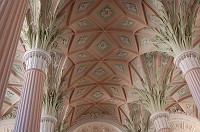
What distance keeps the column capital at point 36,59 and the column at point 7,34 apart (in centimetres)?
405

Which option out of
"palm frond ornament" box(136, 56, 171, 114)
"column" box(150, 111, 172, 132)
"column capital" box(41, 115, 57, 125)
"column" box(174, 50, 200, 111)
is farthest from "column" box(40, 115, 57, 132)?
"column" box(174, 50, 200, 111)

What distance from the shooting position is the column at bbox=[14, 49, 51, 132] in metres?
8.09

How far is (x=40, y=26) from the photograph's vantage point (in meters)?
11.2

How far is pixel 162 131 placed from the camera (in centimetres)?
1405

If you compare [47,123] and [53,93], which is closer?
[47,123]

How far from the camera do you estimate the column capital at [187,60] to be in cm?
1089

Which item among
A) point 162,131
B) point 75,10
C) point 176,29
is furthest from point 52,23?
point 162,131

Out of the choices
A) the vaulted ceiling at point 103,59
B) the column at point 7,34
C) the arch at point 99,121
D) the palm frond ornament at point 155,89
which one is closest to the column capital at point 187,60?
the vaulted ceiling at point 103,59

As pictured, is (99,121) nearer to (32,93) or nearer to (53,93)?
(53,93)

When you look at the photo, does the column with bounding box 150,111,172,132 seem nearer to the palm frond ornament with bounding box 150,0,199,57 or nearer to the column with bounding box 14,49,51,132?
the palm frond ornament with bounding box 150,0,199,57

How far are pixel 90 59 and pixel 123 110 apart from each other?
4.68m

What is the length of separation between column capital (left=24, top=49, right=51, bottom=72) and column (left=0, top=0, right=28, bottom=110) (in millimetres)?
4048

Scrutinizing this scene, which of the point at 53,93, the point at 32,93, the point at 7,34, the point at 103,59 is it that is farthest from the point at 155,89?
the point at 7,34

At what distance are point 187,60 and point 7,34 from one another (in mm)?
7659
